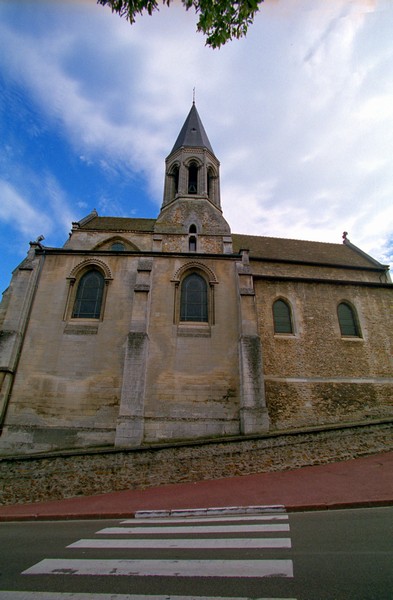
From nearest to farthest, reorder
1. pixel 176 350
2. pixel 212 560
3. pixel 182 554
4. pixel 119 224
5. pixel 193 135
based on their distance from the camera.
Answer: pixel 212 560, pixel 182 554, pixel 176 350, pixel 119 224, pixel 193 135

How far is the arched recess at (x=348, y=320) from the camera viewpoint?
15.3 m

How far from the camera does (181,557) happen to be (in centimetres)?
393

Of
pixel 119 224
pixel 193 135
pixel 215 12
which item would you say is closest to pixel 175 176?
pixel 193 135

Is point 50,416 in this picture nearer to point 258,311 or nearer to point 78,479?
point 78,479

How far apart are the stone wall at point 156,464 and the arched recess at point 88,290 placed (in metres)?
5.82

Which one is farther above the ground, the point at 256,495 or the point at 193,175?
the point at 193,175

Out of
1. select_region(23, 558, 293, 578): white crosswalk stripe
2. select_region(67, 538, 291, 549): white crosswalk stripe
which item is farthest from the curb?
select_region(23, 558, 293, 578): white crosswalk stripe

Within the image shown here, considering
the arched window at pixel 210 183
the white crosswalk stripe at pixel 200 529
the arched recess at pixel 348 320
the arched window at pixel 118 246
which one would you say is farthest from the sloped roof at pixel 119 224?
the white crosswalk stripe at pixel 200 529

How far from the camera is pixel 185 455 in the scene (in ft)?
31.6

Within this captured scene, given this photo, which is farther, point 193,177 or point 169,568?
point 193,177

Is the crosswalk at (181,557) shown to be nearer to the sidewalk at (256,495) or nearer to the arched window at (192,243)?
the sidewalk at (256,495)

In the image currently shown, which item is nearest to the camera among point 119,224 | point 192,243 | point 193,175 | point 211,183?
point 192,243

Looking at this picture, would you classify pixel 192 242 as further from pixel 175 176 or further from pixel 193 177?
pixel 175 176

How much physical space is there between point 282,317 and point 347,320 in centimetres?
341
